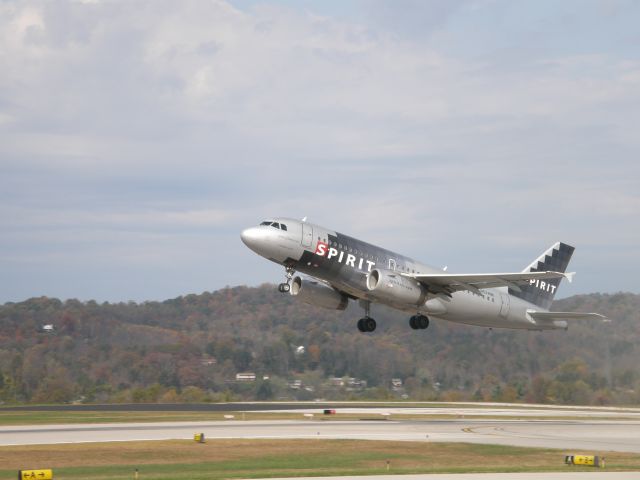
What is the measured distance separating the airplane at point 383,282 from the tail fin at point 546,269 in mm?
714

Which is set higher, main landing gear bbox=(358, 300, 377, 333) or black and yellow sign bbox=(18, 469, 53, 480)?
main landing gear bbox=(358, 300, 377, 333)

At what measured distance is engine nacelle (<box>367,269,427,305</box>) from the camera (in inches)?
2169

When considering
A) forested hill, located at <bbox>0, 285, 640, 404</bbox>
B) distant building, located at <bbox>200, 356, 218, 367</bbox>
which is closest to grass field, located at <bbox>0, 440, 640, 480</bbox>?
forested hill, located at <bbox>0, 285, 640, 404</bbox>

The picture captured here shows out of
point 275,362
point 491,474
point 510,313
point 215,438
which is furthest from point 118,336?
point 491,474

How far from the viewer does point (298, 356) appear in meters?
102

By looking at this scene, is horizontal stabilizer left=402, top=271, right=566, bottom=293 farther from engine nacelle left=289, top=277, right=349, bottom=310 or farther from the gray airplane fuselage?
engine nacelle left=289, top=277, right=349, bottom=310

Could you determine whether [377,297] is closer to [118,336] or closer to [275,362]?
[275,362]

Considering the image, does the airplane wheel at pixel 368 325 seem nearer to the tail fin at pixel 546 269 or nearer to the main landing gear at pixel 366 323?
the main landing gear at pixel 366 323

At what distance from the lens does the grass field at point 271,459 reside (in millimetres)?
36125

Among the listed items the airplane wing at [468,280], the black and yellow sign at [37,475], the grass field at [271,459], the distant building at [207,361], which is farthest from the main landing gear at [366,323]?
the distant building at [207,361]

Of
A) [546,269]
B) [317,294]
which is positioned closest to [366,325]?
[317,294]

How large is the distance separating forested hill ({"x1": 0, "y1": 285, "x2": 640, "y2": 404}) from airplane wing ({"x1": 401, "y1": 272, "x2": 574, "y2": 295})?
15685 millimetres

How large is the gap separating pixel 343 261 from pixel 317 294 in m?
6.04

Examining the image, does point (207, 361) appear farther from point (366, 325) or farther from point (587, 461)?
point (587, 461)
